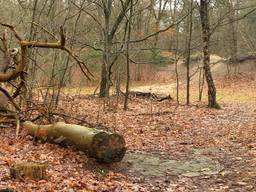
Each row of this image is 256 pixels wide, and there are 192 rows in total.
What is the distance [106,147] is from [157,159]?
1693mm

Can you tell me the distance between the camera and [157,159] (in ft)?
34.8

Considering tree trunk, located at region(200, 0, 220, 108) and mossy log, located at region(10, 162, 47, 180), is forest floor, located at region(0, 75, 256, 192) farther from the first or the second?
tree trunk, located at region(200, 0, 220, 108)

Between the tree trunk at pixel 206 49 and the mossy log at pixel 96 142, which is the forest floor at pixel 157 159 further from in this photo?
the tree trunk at pixel 206 49

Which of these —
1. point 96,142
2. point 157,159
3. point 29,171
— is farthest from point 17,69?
point 29,171

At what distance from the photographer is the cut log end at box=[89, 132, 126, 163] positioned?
370 inches

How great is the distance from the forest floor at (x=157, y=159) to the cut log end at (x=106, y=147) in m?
0.20

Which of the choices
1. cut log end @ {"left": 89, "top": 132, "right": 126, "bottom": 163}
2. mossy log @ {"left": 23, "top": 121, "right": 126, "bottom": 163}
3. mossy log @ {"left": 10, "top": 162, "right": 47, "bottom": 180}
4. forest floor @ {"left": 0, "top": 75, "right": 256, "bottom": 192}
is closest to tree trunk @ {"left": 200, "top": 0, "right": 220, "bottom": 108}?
forest floor @ {"left": 0, "top": 75, "right": 256, "bottom": 192}

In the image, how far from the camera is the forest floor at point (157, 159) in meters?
8.16

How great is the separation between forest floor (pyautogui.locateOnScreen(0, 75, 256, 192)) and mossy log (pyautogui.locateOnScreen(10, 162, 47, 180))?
0.13m

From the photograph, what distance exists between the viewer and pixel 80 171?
8789 millimetres

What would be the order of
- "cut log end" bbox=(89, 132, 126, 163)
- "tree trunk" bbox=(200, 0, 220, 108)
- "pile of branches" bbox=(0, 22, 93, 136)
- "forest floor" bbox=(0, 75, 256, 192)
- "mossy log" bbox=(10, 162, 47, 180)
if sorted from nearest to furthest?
"mossy log" bbox=(10, 162, 47, 180), "forest floor" bbox=(0, 75, 256, 192), "cut log end" bbox=(89, 132, 126, 163), "pile of branches" bbox=(0, 22, 93, 136), "tree trunk" bbox=(200, 0, 220, 108)

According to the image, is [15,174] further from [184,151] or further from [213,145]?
[213,145]

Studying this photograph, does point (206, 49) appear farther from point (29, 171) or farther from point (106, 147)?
point (29, 171)

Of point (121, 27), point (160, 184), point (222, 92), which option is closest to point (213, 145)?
point (160, 184)
